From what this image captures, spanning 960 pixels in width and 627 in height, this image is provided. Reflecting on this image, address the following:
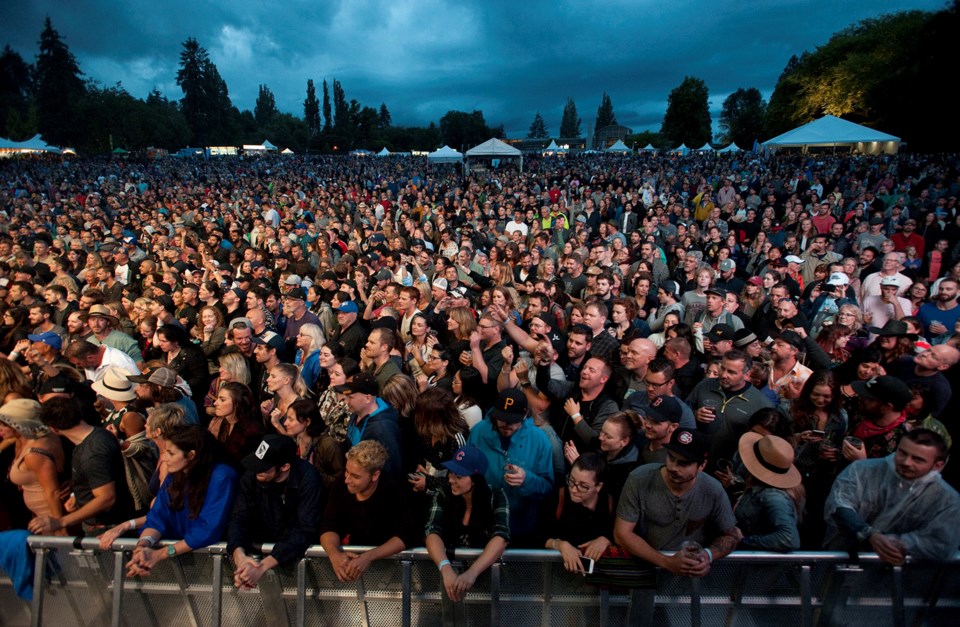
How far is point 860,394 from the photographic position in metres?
3.11

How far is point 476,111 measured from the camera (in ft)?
332

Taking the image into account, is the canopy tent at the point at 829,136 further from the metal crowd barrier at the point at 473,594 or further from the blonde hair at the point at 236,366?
the blonde hair at the point at 236,366

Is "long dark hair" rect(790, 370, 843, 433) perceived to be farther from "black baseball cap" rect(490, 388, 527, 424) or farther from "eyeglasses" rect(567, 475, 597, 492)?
"black baseball cap" rect(490, 388, 527, 424)

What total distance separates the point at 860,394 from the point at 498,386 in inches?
97.8

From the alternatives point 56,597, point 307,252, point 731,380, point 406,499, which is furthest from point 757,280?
point 307,252

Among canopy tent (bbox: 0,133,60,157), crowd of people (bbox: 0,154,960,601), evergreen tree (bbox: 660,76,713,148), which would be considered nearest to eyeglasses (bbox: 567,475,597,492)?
crowd of people (bbox: 0,154,960,601)

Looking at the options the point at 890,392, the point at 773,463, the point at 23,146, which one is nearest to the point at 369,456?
the point at 773,463

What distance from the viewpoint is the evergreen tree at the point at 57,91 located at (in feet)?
174

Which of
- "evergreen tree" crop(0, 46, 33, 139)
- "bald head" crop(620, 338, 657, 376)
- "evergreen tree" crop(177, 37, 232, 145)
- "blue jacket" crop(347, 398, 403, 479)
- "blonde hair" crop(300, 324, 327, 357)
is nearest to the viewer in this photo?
"blue jacket" crop(347, 398, 403, 479)

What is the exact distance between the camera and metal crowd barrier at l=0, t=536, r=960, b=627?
2.43m

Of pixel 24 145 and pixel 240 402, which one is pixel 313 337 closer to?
pixel 240 402

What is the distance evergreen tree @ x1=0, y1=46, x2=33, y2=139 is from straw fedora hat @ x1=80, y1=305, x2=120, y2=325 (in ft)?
246

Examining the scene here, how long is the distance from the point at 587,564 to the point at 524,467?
65cm

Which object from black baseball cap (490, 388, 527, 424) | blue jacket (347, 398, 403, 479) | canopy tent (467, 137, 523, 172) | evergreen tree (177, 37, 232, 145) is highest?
evergreen tree (177, 37, 232, 145)
